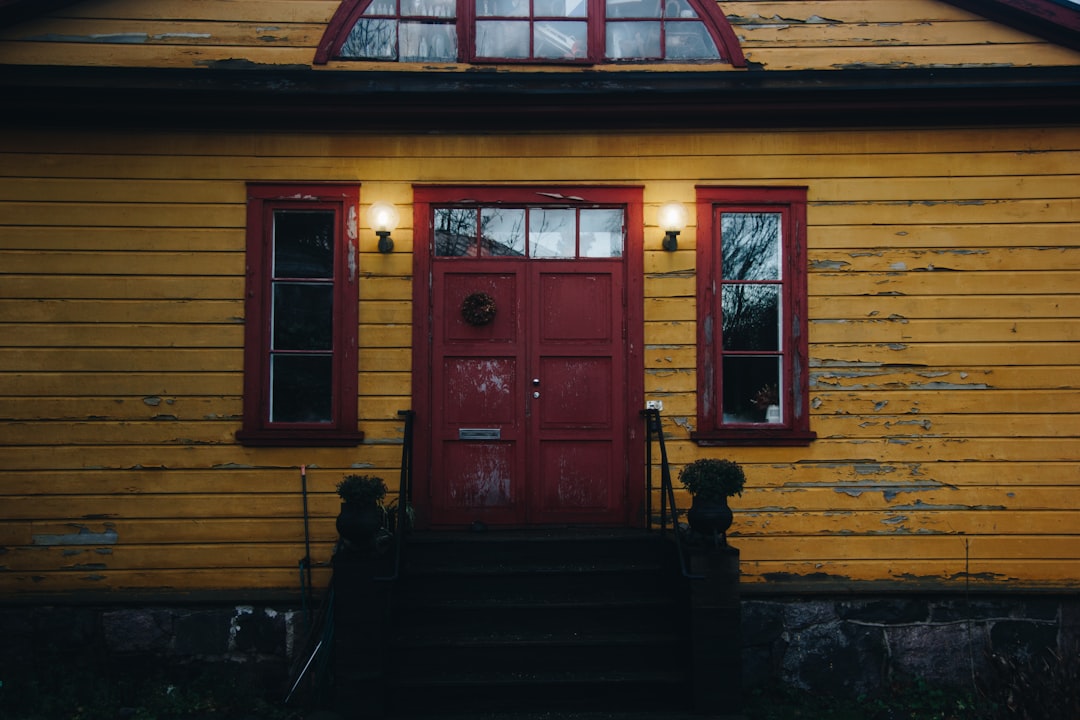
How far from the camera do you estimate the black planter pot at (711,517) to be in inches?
197

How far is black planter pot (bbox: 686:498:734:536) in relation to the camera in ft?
16.5

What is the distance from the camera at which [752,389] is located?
6000 mm

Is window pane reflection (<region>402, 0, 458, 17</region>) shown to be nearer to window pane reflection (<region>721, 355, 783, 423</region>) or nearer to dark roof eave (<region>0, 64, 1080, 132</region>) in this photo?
dark roof eave (<region>0, 64, 1080, 132</region>)

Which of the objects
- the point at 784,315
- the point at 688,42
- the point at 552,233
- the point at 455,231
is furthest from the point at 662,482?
the point at 688,42

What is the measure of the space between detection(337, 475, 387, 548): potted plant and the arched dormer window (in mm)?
3434

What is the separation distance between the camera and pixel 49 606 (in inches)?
221

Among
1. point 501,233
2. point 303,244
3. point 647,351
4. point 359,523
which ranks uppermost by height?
point 501,233

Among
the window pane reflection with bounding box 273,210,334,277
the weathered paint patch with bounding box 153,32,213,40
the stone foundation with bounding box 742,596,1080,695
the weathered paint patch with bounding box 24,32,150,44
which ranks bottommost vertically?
the stone foundation with bounding box 742,596,1080,695

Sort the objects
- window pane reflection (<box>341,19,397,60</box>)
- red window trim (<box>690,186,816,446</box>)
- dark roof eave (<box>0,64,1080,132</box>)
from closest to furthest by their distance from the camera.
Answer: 1. dark roof eave (<box>0,64,1080,132</box>)
2. red window trim (<box>690,186,816,446</box>)
3. window pane reflection (<box>341,19,397,60</box>)

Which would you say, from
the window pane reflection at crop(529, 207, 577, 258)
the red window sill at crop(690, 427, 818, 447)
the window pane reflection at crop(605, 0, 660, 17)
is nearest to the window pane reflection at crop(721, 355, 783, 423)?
the red window sill at crop(690, 427, 818, 447)

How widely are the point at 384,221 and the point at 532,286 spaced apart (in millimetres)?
1248

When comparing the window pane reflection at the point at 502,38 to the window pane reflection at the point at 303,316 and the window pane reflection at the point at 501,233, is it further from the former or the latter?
the window pane reflection at the point at 303,316

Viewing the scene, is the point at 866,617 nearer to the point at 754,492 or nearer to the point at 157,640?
the point at 754,492

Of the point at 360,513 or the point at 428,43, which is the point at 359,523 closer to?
the point at 360,513
